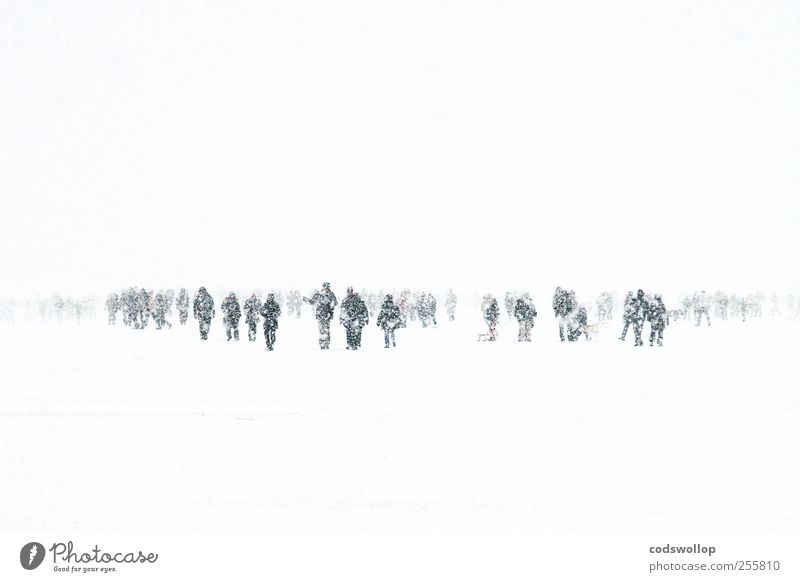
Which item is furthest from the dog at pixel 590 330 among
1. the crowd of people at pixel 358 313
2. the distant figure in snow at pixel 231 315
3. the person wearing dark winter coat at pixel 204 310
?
the person wearing dark winter coat at pixel 204 310

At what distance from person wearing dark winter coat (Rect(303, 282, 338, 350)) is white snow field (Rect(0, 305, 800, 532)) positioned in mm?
4650

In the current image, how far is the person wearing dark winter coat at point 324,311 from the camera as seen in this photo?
1608 cm

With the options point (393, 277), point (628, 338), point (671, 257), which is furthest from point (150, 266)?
point (628, 338)

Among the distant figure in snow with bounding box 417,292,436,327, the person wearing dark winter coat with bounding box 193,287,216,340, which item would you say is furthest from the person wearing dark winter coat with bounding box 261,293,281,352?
the distant figure in snow with bounding box 417,292,436,327

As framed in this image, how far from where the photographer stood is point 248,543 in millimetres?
4738

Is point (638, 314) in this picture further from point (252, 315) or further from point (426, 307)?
point (426, 307)

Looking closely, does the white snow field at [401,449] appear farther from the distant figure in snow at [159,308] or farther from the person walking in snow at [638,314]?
the distant figure in snow at [159,308]

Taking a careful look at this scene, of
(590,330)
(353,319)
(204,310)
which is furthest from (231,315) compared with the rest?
(590,330)

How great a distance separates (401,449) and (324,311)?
33.3ft

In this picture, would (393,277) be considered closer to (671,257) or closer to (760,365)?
(671,257)

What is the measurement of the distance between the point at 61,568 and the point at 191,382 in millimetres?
5622

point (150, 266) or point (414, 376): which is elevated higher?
point (150, 266)

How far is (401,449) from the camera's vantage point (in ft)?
20.7

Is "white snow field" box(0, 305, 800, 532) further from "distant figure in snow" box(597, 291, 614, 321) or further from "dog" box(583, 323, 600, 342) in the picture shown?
"distant figure in snow" box(597, 291, 614, 321)
